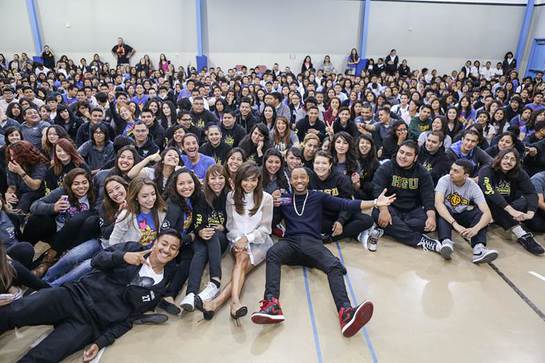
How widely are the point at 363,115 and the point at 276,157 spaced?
2934mm

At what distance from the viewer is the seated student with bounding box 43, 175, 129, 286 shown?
8.63 ft

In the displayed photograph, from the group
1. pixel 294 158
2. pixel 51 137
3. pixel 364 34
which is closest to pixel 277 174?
pixel 294 158

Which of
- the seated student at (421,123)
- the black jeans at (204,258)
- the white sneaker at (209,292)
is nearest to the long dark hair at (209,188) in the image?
the black jeans at (204,258)

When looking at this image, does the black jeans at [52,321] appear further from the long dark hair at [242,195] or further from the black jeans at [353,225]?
the black jeans at [353,225]

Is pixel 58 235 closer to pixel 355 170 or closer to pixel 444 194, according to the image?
pixel 355 170

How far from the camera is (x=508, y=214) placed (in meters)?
3.51

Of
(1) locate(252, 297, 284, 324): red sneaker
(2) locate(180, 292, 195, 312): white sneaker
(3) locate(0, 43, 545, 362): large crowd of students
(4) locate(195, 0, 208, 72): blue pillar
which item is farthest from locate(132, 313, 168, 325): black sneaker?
(4) locate(195, 0, 208, 72): blue pillar

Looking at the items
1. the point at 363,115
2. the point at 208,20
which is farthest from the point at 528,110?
the point at 208,20

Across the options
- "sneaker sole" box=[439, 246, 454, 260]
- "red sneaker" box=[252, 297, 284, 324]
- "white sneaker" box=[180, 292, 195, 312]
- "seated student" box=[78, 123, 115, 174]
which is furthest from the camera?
"seated student" box=[78, 123, 115, 174]

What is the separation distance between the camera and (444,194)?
3.44m

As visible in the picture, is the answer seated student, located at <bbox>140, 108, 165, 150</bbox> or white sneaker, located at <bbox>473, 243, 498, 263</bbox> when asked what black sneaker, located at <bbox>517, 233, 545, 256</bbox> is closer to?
white sneaker, located at <bbox>473, 243, 498, 263</bbox>

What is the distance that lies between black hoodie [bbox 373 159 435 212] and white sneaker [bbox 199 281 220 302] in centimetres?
192

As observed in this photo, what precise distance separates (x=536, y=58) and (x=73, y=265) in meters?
14.9

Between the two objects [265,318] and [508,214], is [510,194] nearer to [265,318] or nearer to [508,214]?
[508,214]
